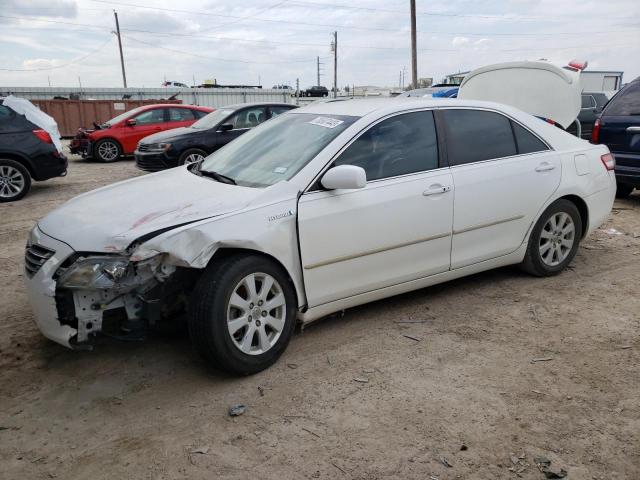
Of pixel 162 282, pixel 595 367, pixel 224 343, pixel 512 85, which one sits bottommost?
pixel 595 367

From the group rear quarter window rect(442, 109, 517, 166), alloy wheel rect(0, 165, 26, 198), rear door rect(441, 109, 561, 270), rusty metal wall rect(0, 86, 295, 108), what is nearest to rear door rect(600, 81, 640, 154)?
rear door rect(441, 109, 561, 270)

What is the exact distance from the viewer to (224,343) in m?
3.06

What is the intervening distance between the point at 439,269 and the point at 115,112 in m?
21.5

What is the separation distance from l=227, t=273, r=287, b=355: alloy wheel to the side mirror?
27.6 inches

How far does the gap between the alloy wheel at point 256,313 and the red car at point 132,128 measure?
11.8m

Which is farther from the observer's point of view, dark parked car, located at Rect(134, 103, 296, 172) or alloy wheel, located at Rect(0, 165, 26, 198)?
dark parked car, located at Rect(134, 103, 296, 172)

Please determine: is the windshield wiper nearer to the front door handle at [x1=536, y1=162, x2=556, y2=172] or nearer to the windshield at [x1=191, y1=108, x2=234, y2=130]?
the front door handle at [x1=536, y1=162, x2=556, y2=172]

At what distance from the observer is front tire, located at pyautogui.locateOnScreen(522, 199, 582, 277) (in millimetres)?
4562

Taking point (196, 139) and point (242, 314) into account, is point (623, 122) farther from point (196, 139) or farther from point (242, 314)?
point (196, 139)

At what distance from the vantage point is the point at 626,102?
7.36m

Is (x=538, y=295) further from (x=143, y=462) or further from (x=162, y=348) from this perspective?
(x=143, y=462)

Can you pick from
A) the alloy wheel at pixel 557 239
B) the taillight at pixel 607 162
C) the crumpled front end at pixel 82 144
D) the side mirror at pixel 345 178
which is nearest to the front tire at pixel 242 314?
the side mirror at pixel 345 178

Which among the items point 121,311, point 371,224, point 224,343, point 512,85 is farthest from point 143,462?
point 512,85

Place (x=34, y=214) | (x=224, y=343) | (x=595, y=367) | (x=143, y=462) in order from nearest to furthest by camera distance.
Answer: (x=143, y=462)
(x=224, y=343)
(x=595, y=367)
(x=34, y=214)
